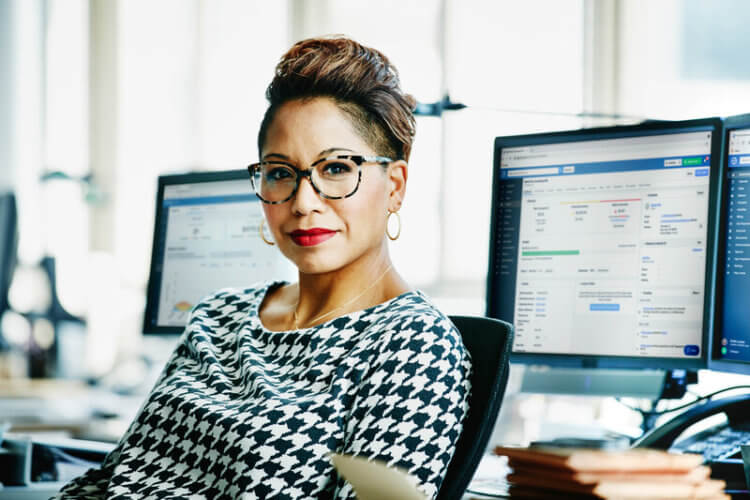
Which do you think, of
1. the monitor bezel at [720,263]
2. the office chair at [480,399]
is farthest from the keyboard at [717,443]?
the office chair at [480,399]

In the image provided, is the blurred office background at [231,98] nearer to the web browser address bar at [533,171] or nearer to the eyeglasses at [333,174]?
the web browser address bar at [533,171]

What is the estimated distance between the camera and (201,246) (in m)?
1.86

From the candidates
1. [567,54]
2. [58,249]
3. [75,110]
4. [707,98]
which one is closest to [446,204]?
[567,54]

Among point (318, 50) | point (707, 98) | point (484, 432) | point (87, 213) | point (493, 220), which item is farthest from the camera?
point (87, 213)

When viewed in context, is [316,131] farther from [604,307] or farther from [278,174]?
[604,307]

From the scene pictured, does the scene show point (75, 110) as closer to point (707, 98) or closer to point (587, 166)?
point (707, 98)

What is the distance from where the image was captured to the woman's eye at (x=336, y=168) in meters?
1.18

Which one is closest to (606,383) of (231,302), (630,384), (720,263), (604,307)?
(630,384)

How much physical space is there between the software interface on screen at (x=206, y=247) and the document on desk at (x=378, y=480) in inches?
43.1

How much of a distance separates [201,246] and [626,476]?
1241 mm

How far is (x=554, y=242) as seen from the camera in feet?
4.86

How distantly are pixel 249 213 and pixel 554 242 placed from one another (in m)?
0.67

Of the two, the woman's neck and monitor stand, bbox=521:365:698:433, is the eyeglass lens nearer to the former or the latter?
the woman's neck

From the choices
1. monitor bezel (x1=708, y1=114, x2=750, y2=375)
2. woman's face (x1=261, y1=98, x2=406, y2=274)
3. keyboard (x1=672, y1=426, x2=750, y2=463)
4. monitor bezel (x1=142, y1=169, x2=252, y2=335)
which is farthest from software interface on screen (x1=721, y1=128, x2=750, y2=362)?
monitor bezel (x1=142, y1=169, x2=252, y2=335)
